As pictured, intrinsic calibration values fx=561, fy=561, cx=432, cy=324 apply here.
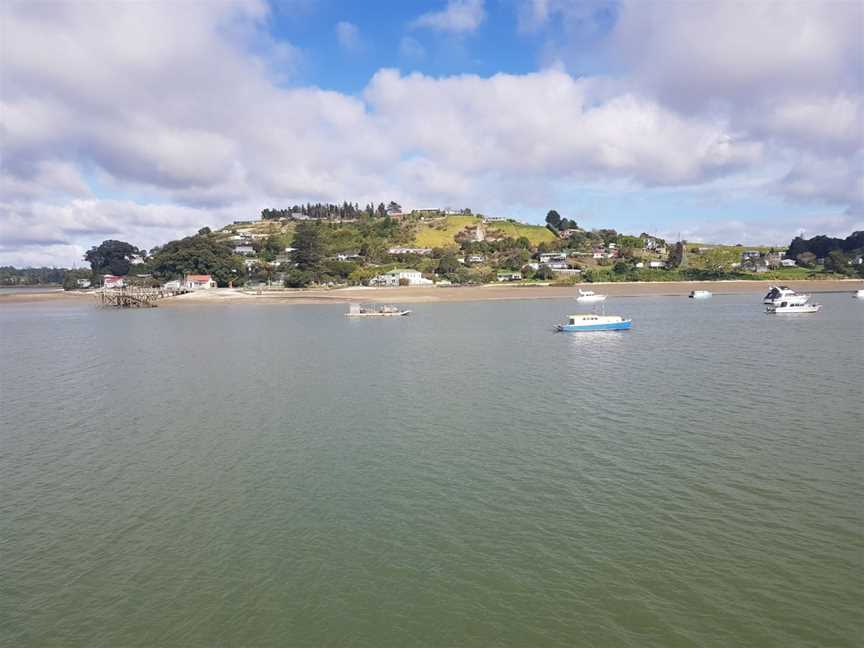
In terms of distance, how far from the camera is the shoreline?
133125 millimetres

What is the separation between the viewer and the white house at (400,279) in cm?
16262

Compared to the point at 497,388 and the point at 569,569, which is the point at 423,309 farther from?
the point at 569,569

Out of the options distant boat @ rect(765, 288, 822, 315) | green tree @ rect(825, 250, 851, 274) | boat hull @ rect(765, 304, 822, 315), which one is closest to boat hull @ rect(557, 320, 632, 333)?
boat hull @ rect(765, 304, 822, 315)

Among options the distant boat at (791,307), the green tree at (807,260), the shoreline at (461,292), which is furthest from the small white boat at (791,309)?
the green tree at (807,260)

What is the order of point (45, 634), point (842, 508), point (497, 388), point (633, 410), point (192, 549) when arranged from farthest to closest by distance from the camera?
1. point (497, 388)
2. point (633, 410)
3. point (842, 508)
4. point (192, 549)
5. point (45, 634)

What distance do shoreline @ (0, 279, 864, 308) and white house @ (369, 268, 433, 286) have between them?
7944 mm

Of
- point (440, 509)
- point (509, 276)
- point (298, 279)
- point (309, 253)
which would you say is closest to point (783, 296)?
point (509, 276)

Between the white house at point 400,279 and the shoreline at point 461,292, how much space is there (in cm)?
794

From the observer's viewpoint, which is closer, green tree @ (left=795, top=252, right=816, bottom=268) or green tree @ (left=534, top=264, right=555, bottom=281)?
green tree @ (left=534, top=264, right=555, bottom=281)

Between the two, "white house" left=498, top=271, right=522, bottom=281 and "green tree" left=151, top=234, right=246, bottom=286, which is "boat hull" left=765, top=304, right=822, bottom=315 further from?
"green tree" left=151, top=234, right=246, bottom=286

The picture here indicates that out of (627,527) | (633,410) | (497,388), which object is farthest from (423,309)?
(627,527)

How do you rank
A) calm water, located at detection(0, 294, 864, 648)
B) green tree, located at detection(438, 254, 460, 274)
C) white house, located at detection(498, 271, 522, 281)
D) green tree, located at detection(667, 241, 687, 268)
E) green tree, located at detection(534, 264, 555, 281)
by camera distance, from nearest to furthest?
calm water, located at detection(0, 294, 864, 648) < green tree, located at detection(534, 264, 555, 281) < white house, located at detection(498, 271, 522, 281) < green tree, located at detection(438, 254, 460, 274) < green tree, located at detection(667, 241, 687, 268)

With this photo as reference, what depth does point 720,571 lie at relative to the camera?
1455 cm

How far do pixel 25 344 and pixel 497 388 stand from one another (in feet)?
197
